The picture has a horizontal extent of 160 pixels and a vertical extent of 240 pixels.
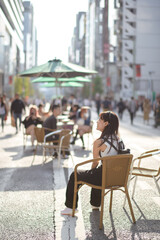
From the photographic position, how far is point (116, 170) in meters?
4.93

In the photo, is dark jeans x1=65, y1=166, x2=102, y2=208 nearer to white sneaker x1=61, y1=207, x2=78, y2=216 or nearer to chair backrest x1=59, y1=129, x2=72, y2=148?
white sneaker x1=61, y1=207, x2=78, y2=216

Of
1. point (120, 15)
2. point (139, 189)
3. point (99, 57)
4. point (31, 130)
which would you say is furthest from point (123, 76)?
point (139, 189)

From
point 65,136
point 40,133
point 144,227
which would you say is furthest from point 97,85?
point 144,227

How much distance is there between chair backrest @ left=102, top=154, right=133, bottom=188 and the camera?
482 centimetres

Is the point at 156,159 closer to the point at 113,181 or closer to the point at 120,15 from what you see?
the point at 113,181

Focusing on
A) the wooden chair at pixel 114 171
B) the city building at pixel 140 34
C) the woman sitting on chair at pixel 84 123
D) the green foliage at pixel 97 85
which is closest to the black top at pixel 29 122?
the woman sitting on chair at pixel 84 123

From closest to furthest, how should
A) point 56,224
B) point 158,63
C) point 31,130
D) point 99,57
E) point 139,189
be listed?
point 56,224
point 139,189
point 31,130
point 158,63
point 99,57

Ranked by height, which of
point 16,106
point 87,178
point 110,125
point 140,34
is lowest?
point 87,178

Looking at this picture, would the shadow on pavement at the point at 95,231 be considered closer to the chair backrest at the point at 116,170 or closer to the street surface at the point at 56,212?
the street surface at the point at 56,212

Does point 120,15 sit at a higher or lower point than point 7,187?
higher

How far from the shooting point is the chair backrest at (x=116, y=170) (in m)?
4.82

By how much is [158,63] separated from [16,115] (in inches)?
2887

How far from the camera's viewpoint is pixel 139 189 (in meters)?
6.92

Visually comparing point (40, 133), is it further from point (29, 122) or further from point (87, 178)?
point (87, 178)
